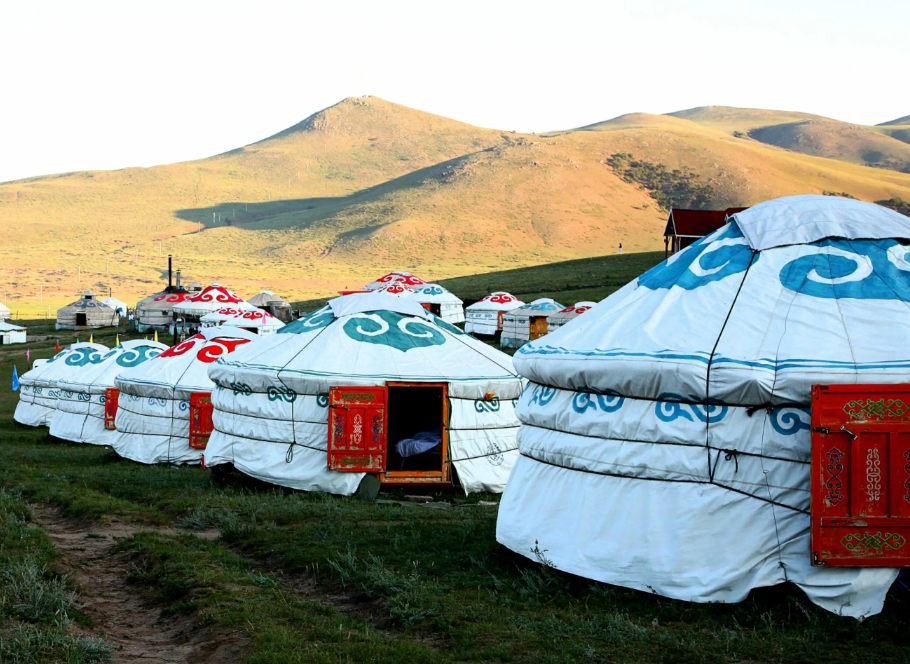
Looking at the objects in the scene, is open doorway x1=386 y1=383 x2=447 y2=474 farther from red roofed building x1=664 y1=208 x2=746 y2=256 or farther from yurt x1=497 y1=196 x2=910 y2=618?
red roofed building x1=664 y1=208 x2=746 y2=256

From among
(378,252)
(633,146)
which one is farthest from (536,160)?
(378,252)

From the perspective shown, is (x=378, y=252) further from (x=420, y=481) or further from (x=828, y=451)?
(x=828, y=451)

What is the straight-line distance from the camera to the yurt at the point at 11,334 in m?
39.3

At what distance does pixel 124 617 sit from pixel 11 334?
36981mm

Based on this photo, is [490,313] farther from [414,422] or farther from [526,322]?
[414,422]

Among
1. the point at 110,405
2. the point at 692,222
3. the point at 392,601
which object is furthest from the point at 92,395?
the point at 692,222

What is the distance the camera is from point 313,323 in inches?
467

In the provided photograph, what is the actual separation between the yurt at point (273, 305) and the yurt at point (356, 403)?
30987mm

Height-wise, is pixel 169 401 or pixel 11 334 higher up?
pixel 169 401

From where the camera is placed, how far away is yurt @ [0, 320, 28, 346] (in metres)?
39.3

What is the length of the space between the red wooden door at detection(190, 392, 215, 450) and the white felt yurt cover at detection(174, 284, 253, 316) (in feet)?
73.3

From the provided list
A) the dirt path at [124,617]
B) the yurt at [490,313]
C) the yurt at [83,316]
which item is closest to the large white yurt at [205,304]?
the yurt at [490,313]

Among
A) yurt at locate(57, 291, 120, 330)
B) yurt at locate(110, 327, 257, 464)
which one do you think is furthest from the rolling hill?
yurt at locate(110, 327, 257, 464)

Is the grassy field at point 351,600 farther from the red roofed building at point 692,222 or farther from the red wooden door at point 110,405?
the red roofed building at point 692,222
